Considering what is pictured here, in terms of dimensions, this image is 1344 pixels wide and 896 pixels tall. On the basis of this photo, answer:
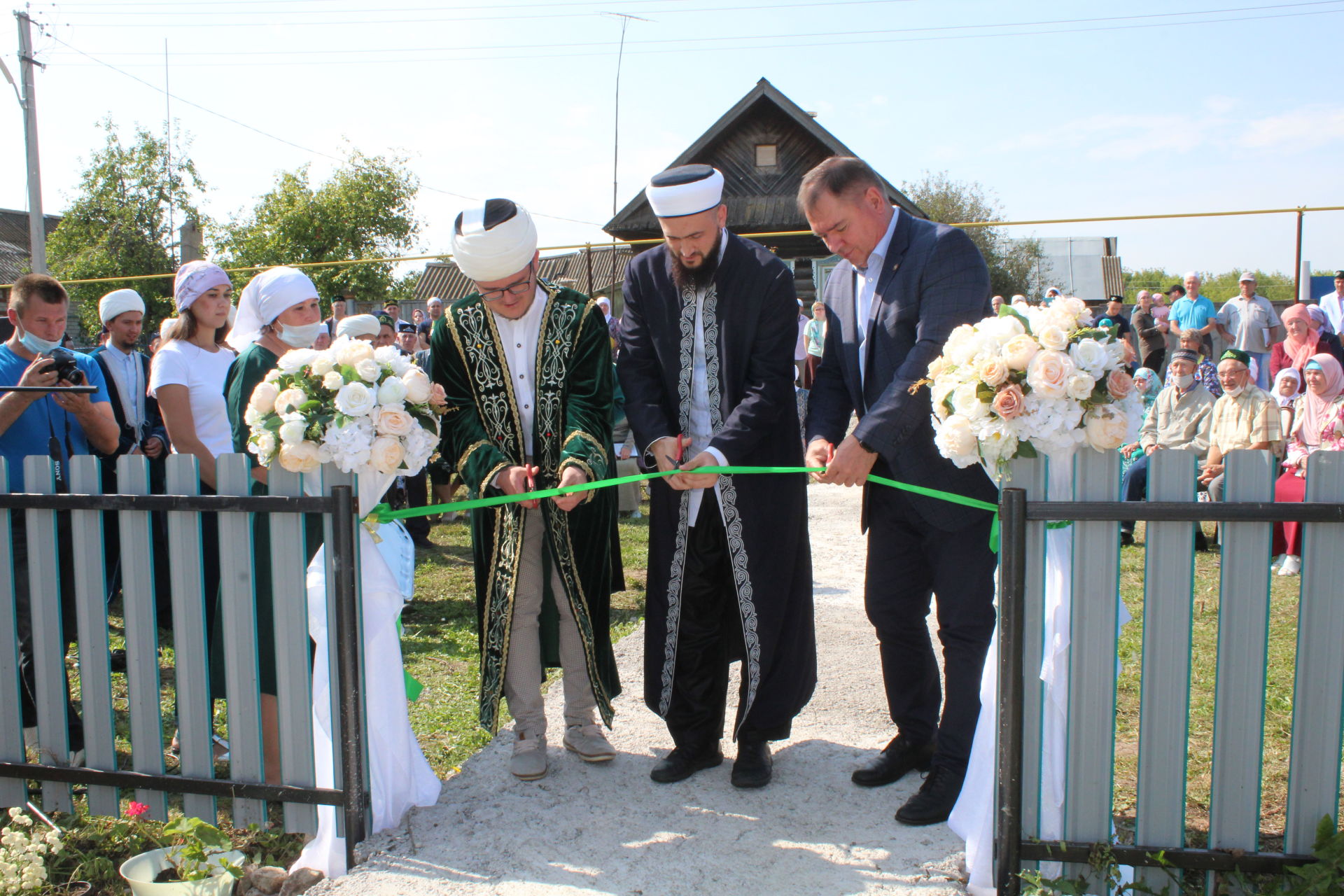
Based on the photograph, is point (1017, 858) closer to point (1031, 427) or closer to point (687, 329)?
point (1031, 427)

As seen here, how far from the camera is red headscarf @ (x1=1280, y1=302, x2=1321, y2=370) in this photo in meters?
10.1

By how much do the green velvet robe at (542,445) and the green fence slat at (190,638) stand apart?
866 mm

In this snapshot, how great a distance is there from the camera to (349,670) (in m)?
2.92

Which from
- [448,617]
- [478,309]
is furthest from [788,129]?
[478,309]

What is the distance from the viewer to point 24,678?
3.68 meters

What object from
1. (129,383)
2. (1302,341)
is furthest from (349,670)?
(1302,341)

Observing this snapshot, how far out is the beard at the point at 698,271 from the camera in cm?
344

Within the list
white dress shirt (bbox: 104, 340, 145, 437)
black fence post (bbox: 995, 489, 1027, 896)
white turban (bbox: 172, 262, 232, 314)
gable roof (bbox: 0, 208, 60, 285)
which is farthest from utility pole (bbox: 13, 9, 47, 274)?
gable roof (bbox: 0, 208, 60, 285)

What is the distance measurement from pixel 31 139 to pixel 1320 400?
19.4m

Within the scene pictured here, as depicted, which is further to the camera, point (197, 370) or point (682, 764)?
point (197, 370)

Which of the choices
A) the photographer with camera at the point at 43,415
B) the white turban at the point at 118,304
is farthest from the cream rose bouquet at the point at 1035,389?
the white turban at the point at 118,304

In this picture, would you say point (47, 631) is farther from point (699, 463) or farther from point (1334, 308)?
point (1334, 308)

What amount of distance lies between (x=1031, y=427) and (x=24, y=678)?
3.53 metres

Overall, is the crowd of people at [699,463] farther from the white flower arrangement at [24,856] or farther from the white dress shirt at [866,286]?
the white flower arrangement at [24,856]
